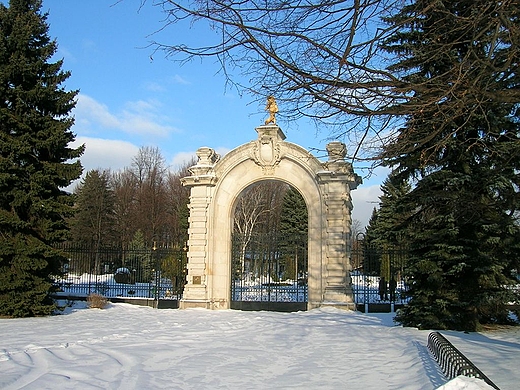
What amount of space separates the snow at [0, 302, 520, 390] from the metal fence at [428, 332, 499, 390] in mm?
154

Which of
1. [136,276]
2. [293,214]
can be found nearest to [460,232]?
[136,276]

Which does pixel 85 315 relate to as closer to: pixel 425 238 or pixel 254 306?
pixel 254 306

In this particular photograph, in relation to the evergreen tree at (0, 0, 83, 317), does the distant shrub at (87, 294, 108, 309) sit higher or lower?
lower

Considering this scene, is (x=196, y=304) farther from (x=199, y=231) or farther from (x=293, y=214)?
(x=293, y=214)

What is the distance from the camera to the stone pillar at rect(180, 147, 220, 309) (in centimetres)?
1847

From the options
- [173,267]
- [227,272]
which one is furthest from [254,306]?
[173,267]

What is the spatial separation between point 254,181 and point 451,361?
491 inches

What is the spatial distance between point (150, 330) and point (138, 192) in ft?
131

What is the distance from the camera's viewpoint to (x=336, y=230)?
691 inches

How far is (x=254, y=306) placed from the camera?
18.6 metres

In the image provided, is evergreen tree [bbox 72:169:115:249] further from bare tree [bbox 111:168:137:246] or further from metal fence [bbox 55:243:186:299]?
metal fence [bbox 55:243:186:299]

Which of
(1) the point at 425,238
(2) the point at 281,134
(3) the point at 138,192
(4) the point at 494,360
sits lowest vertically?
(4) the point at 494,360

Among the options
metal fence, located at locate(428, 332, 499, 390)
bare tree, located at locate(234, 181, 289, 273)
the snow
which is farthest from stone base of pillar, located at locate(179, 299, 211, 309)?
bare tree, located at locate(234, 181, 289, 273)

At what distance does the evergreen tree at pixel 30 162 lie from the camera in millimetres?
15297
